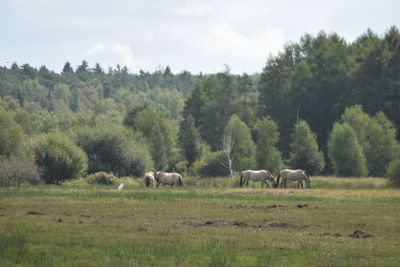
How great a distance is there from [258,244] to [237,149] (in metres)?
76.3

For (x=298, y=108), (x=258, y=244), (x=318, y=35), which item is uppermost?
(x=318, y=35)

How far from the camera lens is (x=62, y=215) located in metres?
28.7

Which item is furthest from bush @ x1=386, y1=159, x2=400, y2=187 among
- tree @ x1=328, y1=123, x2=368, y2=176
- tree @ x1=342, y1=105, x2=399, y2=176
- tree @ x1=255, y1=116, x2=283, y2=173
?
tree @ x1=255, y1=116, x2=283, y2=173

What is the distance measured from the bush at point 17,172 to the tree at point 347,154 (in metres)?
37.7

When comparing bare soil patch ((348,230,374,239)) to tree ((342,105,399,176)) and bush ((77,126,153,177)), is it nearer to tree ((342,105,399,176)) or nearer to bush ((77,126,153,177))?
bush ((77,126,153,177))

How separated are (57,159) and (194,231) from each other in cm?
4043

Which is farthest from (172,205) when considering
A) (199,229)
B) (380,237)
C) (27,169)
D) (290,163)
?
(290,163)

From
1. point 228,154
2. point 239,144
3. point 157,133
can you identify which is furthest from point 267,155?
point 157,133

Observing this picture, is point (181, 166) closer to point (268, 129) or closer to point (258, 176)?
point (268, 129)

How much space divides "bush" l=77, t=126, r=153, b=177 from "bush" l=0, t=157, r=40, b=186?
18921 mm

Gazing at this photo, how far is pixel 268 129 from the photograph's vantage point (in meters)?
84.0

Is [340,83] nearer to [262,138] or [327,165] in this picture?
[327,165]

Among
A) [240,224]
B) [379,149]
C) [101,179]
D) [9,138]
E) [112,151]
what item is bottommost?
[240,224]

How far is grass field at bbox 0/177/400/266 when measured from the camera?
60.0 ft
